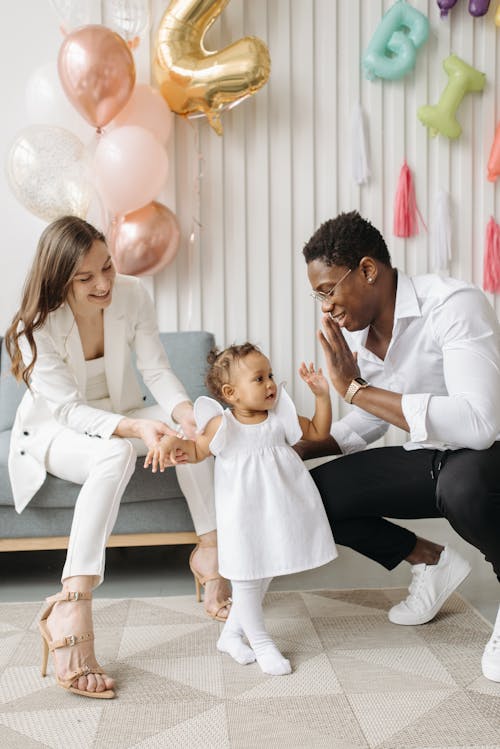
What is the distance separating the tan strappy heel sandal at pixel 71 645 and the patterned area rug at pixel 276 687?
0.02 m

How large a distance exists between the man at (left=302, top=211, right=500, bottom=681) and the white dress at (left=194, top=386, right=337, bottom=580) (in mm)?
151

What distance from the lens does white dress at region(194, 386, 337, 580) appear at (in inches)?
71.1

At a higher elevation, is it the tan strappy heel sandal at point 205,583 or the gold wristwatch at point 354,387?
the gold wristwatch at point 354,387

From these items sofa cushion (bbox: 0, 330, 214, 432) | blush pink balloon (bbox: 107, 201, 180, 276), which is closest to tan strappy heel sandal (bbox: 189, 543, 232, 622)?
sofa cushion (bbox: 0, 330, 214, 432)

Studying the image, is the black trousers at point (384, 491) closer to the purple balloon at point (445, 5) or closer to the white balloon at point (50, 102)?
the white balloon at point (50, 102)

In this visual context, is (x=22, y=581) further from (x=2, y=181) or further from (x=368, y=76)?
(x=368, y=76)

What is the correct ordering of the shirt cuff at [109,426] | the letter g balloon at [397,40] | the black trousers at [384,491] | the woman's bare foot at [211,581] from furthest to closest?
the letter g balloon at [397,40] → the woman's bare foot at [211,581] → the shirt cuff at [109,426] → the black trousers at [384,491]

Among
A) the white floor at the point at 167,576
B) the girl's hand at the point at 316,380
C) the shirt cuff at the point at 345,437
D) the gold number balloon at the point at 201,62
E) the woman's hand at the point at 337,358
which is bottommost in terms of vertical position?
the white floor at the point at 167,576

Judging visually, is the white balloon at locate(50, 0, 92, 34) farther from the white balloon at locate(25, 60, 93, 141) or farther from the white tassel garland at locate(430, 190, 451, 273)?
the white tassel garland at locate(430, 190, 451, 273)

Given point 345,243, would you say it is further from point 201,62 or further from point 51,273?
point 201,62

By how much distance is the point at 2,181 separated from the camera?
3.32m

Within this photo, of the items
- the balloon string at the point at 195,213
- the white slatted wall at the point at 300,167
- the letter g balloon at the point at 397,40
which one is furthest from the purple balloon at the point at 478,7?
the balloon string at the point at 195,213

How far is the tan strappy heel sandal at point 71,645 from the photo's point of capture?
64.7 inches

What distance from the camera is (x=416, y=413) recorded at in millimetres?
1704
